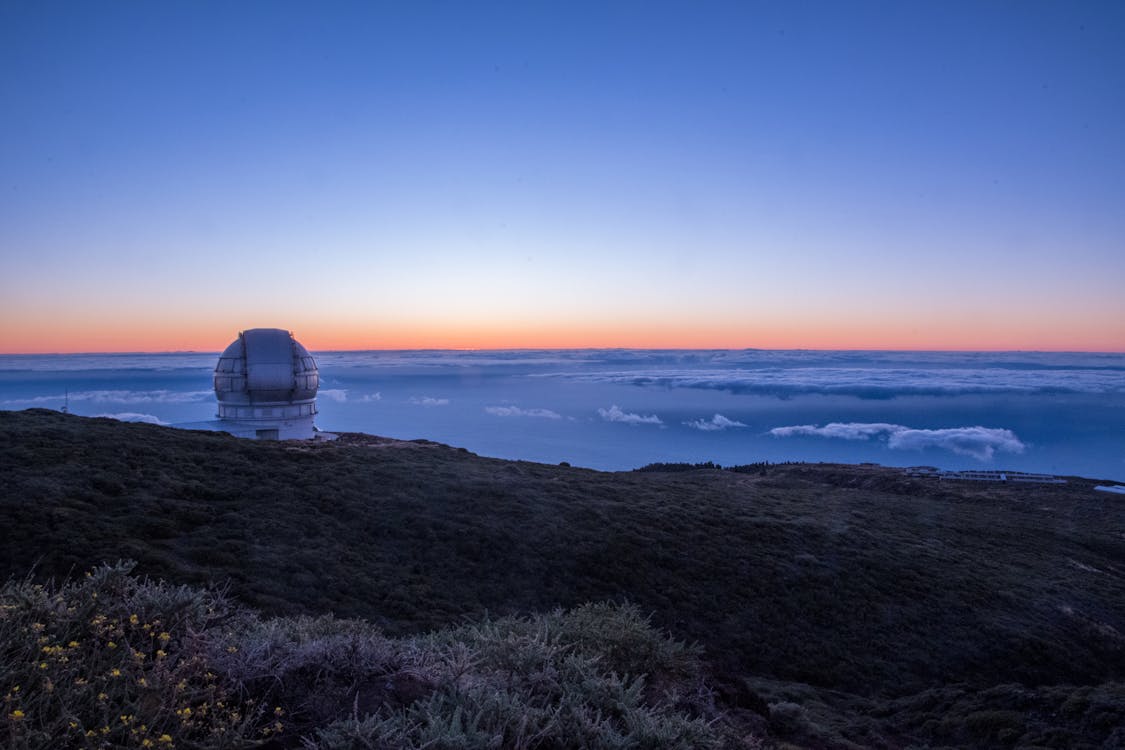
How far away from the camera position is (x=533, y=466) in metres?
24.7

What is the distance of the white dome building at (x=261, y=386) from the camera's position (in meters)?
25.8

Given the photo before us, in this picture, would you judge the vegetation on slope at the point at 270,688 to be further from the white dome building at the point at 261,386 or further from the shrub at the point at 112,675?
the white dome building at the point at 261,386

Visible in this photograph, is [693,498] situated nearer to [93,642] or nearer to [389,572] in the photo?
[389,572]

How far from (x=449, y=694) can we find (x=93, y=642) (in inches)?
89.7

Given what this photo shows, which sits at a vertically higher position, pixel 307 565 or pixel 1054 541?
pixel 307 565

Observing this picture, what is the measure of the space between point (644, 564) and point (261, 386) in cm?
1949

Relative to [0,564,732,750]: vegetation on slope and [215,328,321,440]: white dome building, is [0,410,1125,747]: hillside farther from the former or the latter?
[215,328,321,440]: white dome building

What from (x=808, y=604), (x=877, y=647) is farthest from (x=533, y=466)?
(x=877, y=647)

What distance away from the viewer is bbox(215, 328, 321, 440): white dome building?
2577cm

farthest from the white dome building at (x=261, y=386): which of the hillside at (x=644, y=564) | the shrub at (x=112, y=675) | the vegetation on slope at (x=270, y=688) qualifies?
the shrub at (x=112, y=675)

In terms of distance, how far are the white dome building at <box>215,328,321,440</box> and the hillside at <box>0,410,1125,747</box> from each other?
5.48 meters

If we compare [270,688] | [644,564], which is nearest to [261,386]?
[644,564]

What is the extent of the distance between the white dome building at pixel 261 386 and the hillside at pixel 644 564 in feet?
18.0

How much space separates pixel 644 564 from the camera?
46.1 feet
